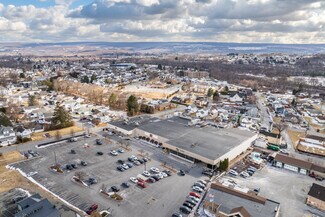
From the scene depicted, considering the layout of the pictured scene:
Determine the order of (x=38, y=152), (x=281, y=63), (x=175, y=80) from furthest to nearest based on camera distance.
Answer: (x=281, y=63) → (x=175, y=80) → (x=38, y=152)

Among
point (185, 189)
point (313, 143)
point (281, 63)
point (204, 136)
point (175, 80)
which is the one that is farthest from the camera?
point (281, 63)

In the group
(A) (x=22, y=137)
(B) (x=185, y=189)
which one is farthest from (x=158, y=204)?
(A) (x=22, y=137)

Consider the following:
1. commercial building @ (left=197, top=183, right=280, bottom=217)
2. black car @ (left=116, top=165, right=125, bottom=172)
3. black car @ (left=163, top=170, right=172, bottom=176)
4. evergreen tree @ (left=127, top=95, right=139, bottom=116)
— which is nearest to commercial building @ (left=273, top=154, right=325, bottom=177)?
commercial building @ (left=197, top=183, right=280, bottom=217)

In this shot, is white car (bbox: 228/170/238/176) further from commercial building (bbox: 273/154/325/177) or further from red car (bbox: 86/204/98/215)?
red car (bbox: 86/204/98/215)

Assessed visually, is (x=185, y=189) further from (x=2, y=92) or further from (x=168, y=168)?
(x=2, y=92)

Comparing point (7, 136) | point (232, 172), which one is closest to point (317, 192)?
Answer: point (232, 172)

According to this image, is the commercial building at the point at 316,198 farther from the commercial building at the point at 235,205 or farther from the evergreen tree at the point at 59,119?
the evergreen tree at the point at 59,119

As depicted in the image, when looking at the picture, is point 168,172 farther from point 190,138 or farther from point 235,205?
point 235,205
